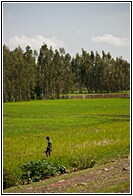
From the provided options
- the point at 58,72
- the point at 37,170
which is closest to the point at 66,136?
the point at 37,170

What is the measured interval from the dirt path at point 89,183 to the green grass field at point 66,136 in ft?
2.41

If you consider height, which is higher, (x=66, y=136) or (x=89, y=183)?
(x=66, y=136)

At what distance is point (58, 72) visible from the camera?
1312cm

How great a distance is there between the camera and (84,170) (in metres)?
5.55

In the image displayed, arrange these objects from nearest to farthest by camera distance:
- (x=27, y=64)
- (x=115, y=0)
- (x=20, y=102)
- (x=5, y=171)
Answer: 1. (x=5, y=171)
2. (x=115, y=0)
3. (x=27, y=64)
4. (x=20, y=102)

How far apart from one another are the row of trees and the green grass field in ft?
2.72

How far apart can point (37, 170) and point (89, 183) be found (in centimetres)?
105

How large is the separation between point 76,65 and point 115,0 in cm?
514

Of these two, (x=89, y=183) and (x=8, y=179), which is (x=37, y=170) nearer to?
(x=8, y=179)

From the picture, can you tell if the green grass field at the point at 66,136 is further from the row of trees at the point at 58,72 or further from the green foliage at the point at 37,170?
the row of trees at the point at 58,72

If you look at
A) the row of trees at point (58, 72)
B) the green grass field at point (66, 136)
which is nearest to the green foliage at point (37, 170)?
the green grass field at point (66, 136)

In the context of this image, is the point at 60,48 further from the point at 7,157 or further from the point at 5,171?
the point at 5,171

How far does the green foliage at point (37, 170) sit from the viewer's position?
17.5 ft

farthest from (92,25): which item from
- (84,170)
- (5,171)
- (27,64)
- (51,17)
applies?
(27,64)
